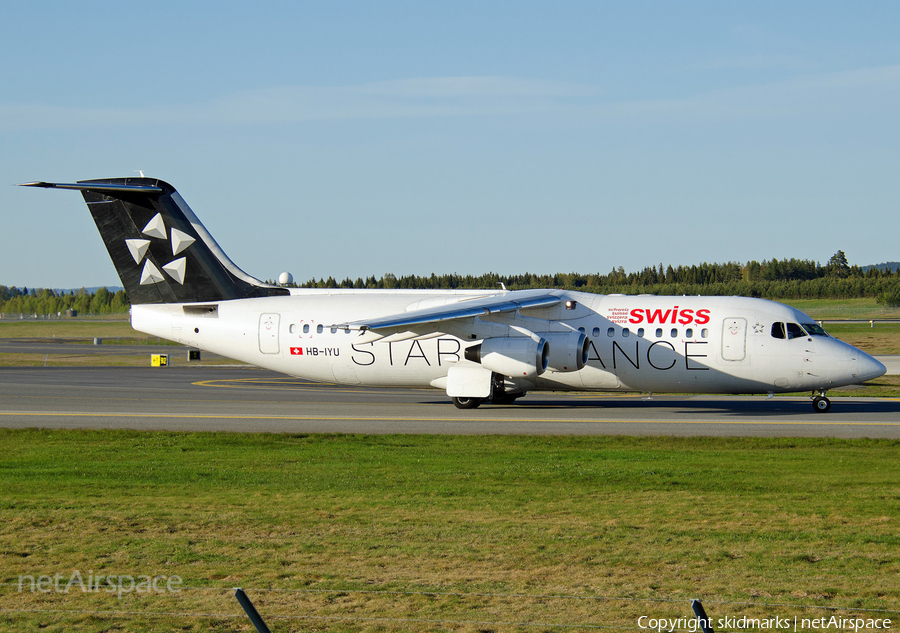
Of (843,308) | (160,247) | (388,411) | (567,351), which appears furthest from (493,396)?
(843,308)

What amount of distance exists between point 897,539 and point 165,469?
1272cm

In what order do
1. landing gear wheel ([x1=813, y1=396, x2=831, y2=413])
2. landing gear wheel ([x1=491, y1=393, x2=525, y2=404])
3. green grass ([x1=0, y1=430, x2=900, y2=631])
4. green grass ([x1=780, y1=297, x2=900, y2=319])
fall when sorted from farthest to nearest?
green grass ([x1=780, y1=297, x2=900, y2=319]), landing gear wheel ([x1=491, y1=393, x2=525, y2=404]), landing gear wheel ([x1=813, y1=396, x2=831, y2=413]), green grass ([x1=0, y1=430, x2=900, y2=631])

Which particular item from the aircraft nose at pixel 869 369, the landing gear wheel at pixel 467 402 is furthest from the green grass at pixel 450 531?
the landing gear wheel at pixel 467 402

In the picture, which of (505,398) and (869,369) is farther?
(505,398)

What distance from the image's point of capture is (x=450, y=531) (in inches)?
A: 456

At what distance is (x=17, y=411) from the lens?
87.2ft

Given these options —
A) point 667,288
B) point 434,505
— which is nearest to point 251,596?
point 434,505

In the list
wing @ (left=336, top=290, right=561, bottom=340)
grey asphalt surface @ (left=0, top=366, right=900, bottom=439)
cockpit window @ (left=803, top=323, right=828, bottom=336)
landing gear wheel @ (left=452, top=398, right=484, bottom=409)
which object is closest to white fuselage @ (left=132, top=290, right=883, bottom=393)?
cockpit window @ (left=803, top=323, right=828, bottom=336)

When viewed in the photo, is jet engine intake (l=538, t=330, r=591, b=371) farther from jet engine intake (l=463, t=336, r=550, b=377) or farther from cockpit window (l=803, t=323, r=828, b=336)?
cockpit window (l=803, t=323, r=828, b=336)

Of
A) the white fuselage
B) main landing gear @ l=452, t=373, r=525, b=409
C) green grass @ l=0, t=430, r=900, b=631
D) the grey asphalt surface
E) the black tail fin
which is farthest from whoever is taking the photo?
the black tail fin

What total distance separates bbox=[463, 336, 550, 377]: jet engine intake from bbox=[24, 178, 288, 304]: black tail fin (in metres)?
10.1

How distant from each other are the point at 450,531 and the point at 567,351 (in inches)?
617

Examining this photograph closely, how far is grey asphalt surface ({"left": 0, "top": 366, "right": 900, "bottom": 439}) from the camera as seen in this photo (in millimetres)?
23156

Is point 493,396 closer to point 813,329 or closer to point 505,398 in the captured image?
point 505,398
